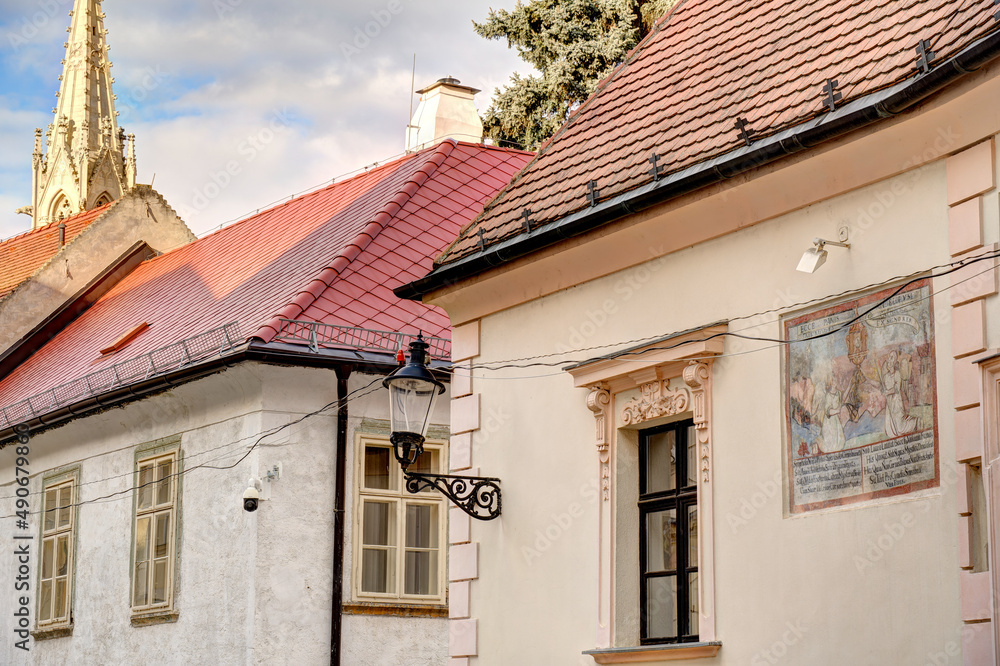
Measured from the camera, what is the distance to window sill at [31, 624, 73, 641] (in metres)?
17.7

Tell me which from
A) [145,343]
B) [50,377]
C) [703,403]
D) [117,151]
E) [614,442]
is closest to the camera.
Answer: [703,403]

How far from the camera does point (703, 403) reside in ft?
31.0

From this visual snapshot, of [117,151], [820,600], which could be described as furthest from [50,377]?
[117,151]

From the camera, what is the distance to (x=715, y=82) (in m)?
10.6

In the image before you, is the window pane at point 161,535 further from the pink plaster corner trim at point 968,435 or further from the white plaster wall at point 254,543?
the pink plaster corner trim at point 968,435

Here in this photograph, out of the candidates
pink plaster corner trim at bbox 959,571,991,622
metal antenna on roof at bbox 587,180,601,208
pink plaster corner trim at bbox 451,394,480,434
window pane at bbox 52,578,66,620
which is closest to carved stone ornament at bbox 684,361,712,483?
metal antenna on roof at bbox 587,180,601,208

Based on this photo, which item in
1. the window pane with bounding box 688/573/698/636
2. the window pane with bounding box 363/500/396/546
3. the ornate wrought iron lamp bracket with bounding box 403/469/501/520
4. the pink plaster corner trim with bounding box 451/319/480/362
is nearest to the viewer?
→ the window pane with bounding box 688/573/698/636

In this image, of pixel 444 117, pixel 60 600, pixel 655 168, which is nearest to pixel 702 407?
pixel 655 168

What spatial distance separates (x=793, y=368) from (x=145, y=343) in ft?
37.7

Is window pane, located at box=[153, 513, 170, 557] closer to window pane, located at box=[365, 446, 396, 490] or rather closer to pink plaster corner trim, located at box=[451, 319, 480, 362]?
window pane, located at box=[365, 446, 396, 490]

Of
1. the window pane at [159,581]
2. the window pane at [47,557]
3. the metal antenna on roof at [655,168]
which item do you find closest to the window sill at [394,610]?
the window pane at [159,581]

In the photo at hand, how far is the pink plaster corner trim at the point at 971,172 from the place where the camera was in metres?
7.75

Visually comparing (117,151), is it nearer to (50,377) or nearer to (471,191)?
(50,377)

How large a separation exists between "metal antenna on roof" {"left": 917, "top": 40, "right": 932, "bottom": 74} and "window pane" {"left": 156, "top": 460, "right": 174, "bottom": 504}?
1063 cm
